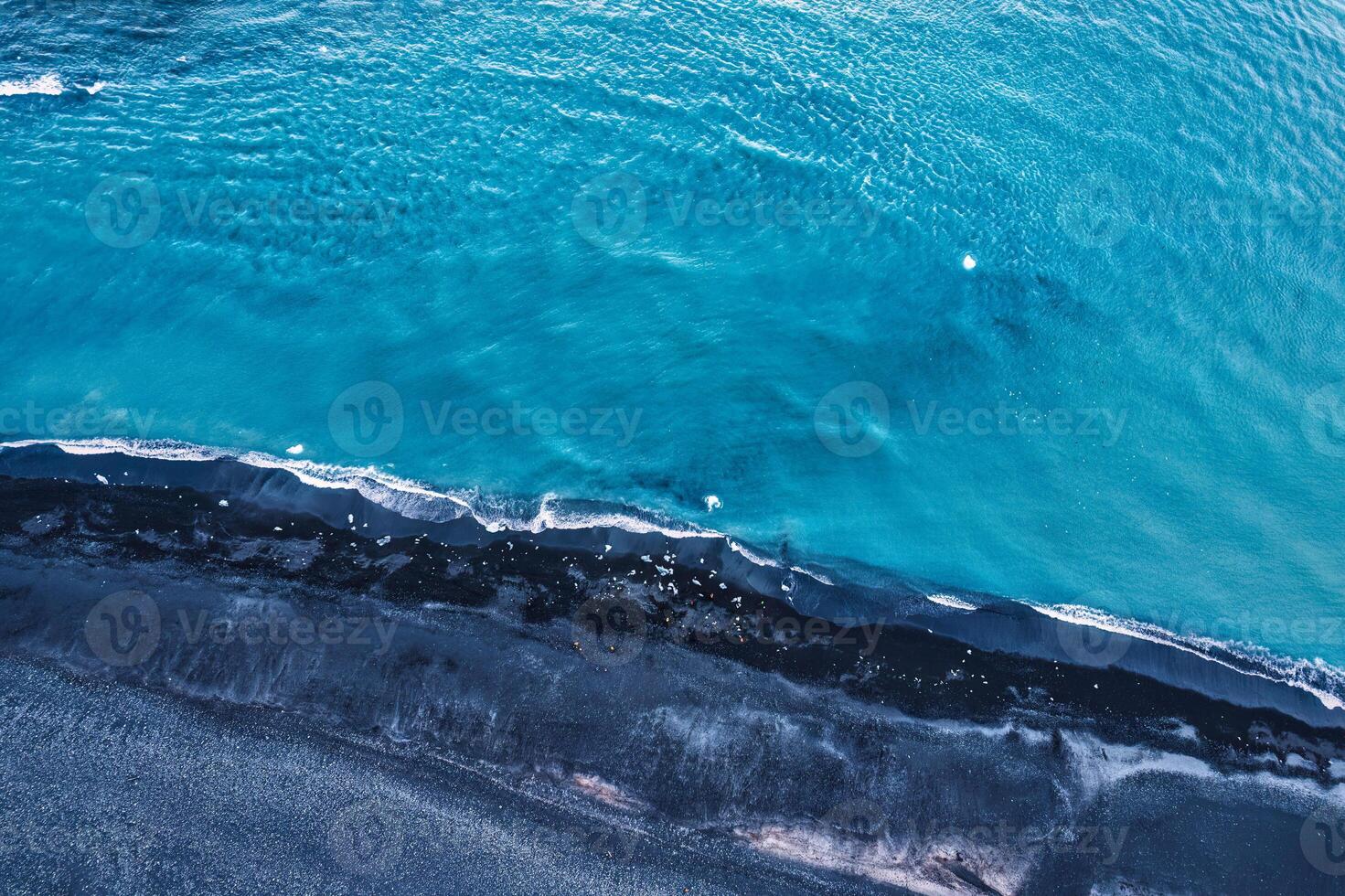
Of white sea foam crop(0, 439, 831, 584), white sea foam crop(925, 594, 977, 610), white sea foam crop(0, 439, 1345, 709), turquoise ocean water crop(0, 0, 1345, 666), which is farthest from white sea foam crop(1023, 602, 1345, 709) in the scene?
white sea foam crop(0, 439, 831, 584)

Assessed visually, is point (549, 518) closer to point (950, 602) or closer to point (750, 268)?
point (950, 602)

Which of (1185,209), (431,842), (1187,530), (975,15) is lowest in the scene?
(431,842)

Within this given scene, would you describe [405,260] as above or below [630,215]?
below

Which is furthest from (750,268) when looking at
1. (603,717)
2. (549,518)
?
(603,717)

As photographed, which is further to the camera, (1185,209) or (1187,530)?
(1185,209)

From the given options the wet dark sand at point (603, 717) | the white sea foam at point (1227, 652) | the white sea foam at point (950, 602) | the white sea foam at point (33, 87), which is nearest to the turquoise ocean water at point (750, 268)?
the white sea foam at point (33, 87)

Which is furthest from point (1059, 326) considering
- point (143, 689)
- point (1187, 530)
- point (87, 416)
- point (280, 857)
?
point (87, 416)

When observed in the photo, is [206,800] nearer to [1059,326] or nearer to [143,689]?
[143,689]

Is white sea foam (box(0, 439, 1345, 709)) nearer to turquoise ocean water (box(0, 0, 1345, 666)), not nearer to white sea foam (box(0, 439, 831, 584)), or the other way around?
white sea foam (box(0, 439, 831, 584))
